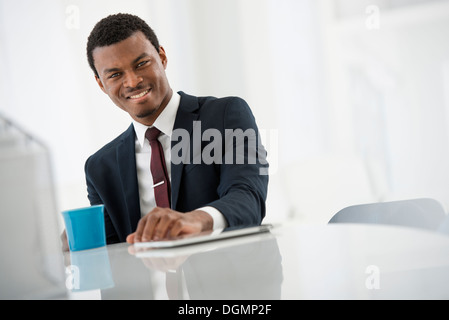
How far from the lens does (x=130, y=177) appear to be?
1.54m

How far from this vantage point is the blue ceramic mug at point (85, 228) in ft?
3.80

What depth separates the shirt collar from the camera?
1569 mm

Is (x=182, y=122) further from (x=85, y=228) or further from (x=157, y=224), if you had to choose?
(x=157, y=224)

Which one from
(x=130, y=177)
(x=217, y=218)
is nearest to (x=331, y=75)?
(x=130, y=177)

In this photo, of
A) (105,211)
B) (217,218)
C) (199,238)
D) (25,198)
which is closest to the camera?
(199,238)

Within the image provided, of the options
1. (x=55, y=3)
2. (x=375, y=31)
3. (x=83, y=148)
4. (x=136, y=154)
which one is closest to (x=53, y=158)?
(x=83, y=148)

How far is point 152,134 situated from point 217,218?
51 centimetres

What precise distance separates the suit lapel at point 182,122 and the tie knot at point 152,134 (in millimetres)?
56

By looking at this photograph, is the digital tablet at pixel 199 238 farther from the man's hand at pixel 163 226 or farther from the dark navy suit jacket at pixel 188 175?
the dark navy suit jacket at pixel 188 175

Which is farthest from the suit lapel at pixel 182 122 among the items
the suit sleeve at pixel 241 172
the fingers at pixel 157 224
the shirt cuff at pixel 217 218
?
the fingers at pixel 157 224

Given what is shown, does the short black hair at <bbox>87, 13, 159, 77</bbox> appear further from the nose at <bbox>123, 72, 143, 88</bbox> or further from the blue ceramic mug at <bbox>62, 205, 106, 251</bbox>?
the blue ceramic mug at <bbox>62, 205, 106, 251</bbox>

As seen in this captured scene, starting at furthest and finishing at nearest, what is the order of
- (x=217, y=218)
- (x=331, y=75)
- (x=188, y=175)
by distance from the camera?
(x=331, y=75), (x=188, y=175), (x=217, y=218)
